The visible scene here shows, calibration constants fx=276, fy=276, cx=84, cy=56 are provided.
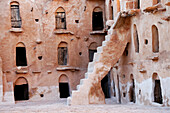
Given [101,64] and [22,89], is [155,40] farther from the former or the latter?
[22,89]

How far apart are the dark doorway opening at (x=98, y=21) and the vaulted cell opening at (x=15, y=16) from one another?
7.27 metres

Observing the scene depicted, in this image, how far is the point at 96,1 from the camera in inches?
1057

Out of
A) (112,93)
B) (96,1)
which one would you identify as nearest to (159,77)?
(112,93)

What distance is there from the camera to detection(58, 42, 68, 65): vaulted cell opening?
2627 centimetres

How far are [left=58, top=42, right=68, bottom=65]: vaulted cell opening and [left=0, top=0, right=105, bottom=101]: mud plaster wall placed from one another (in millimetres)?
378

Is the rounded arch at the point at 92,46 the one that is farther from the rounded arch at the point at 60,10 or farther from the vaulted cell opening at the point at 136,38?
the vaulted cell opening at the point at 136,38

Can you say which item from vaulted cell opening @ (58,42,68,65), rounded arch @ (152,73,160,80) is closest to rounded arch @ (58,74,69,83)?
vaulted cell opening @ (58,42,68,65)

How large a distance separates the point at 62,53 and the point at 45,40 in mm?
2040

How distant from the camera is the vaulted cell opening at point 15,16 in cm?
2538

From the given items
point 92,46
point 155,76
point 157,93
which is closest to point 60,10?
point 92,46

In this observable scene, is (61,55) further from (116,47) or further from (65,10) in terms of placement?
(116,47)

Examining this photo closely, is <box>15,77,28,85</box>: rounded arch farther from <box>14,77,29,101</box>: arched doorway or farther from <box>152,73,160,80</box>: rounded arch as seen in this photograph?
<box>152,73,160,80</box>: rounded arch

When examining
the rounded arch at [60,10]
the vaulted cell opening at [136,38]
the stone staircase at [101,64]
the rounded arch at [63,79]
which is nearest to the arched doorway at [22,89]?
the rounded arch at [63,79]

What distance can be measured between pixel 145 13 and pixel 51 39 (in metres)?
11.2
